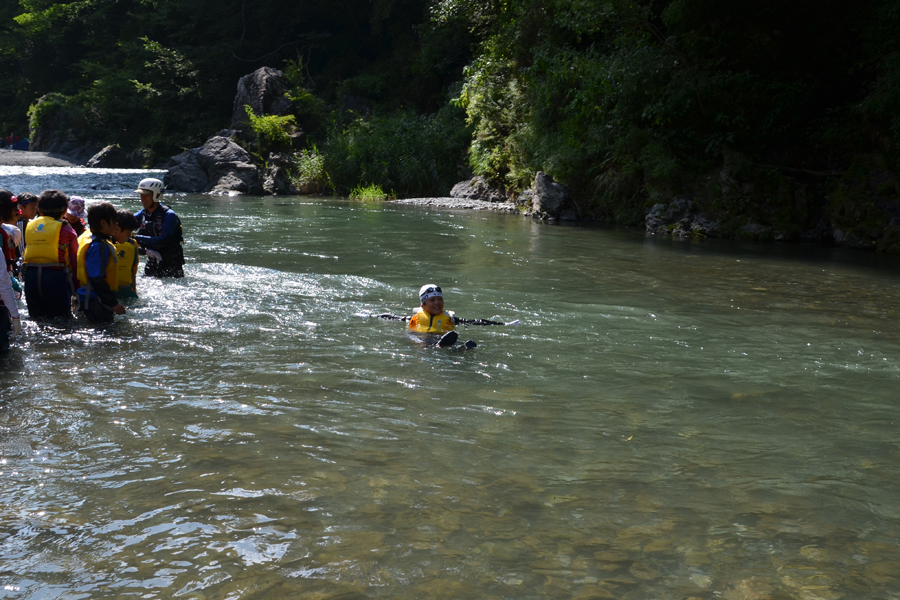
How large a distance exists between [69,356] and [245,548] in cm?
396

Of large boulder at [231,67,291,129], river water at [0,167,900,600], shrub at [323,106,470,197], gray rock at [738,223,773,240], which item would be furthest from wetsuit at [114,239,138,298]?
large boulder at [231,67,291,129]

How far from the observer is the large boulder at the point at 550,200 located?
21297 millimetres

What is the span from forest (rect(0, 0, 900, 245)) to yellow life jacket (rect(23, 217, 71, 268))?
15003mm

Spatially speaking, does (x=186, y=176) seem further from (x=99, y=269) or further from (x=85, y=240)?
(x=99, y=269)

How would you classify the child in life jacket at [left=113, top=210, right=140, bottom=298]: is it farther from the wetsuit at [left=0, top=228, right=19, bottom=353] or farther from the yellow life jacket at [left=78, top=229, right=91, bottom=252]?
the wetsuit at [left=0, top=228, right=19, bottom=353]

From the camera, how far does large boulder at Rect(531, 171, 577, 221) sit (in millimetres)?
21297

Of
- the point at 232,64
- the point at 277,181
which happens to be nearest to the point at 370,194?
the point at 277,181

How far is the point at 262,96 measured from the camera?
1449 inches

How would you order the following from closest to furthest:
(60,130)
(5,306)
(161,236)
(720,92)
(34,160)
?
(5,306), (161,236), (720,92), (34,160), (60,130)

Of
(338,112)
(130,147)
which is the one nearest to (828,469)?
(338,112)

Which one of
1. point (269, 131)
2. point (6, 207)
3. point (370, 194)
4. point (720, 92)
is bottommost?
point (6, 207)

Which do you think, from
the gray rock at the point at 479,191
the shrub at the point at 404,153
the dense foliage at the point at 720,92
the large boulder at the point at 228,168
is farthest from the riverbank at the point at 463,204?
the large boulder at the point at 228,168

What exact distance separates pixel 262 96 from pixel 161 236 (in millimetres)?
29364

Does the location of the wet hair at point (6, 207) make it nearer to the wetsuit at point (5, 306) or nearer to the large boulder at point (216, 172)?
the wetsuit at point (5, 306)
